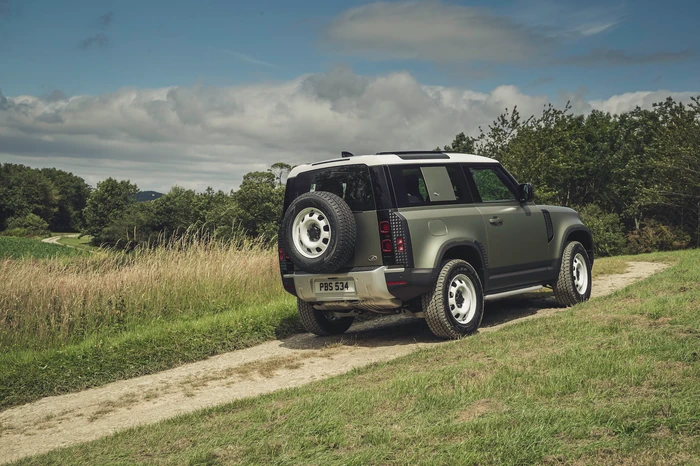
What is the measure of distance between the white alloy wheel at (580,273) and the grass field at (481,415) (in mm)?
3823

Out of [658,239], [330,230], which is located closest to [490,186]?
[330,230]

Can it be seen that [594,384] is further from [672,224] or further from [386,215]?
[672,224]

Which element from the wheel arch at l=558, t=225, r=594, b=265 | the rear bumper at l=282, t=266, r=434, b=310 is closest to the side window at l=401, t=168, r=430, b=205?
the rear bumper at l=282, t=266, r=434, b=310

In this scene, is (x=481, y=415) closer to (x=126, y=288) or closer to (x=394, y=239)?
(x=394, y=239)

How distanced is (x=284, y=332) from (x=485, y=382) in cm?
530

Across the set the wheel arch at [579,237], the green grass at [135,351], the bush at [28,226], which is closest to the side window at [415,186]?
the wheel arch at [579,237]

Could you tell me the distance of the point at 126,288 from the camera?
10.5 m

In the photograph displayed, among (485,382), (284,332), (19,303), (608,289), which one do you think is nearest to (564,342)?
(485,382)

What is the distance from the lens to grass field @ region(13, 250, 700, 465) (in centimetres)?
402

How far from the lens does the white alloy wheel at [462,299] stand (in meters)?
8.62

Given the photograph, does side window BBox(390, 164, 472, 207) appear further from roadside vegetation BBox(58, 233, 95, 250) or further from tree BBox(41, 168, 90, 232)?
tree BBox(41, 168, 90, 232)

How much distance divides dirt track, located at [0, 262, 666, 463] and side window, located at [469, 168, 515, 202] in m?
1.74

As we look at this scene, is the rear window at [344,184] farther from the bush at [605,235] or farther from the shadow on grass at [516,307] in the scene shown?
the bush at [605,235]

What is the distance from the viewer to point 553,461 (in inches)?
150
